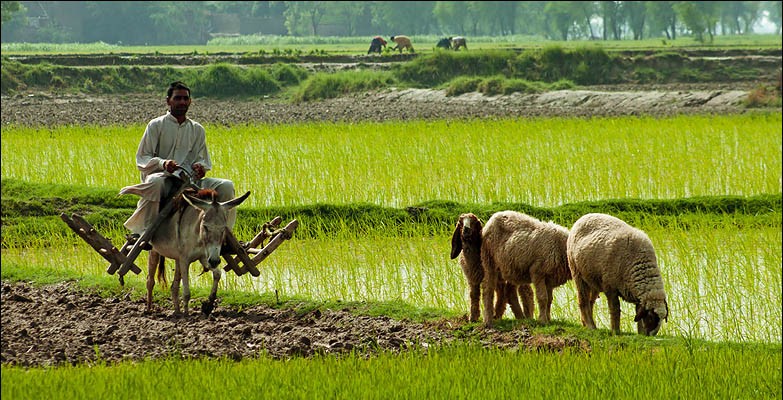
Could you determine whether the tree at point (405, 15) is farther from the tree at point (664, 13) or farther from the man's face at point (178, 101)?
the man's face at point (178, 101)

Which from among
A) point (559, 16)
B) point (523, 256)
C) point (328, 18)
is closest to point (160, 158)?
point (523, 256)

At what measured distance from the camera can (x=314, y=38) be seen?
→ 57.8 metres

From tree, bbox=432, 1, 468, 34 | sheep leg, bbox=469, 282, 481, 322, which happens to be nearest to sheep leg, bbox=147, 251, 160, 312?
sheep leg, bbox=469, 282, 481, 322

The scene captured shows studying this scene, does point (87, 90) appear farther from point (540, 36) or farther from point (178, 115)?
point (540, 36)

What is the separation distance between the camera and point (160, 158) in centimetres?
686

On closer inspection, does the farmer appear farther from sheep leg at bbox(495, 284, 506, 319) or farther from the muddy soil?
sheep leg at bbox(495, 284, 506, 319)

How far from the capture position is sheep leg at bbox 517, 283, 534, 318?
22.3ft

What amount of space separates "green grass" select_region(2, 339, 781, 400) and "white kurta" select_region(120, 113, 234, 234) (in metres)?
1.21

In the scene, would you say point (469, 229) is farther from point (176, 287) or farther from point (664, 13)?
point (664, 13)

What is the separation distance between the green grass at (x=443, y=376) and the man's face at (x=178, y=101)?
5.52ft

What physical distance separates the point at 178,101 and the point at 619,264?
273cm

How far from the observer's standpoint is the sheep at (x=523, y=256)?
6.33 metres

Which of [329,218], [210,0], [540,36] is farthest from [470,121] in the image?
[540,36]

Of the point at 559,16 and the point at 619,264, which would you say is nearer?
the point at 619,264
